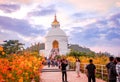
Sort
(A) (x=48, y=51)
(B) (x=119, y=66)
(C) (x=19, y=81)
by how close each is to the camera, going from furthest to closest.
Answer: (A) (x=48, y=51) → (B) (x=119, y=66) → (C) (x=19, y=81)

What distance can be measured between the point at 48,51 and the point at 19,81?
6977 cm

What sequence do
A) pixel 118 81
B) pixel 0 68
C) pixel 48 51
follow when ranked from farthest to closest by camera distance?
pixel 48 51
pixel 118 81
pixel 0 68

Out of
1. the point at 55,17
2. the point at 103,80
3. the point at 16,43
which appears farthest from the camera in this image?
the point at 55,17

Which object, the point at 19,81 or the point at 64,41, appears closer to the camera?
the point at 19,81

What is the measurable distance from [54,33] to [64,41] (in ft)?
10.2

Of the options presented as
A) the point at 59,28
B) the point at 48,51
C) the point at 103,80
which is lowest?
the point at 103,80

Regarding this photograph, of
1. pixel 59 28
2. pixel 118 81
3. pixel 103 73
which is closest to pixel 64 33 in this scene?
pixel 59 28

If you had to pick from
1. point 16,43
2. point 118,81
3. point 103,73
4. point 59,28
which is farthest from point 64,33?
point 118,81

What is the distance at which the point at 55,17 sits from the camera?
288ft

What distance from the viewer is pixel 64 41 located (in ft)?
267

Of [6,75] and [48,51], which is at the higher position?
[48,51]

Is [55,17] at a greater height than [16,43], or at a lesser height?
greater

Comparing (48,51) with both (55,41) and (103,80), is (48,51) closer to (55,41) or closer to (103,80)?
(55,41)

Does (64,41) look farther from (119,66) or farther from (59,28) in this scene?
(119,66)
